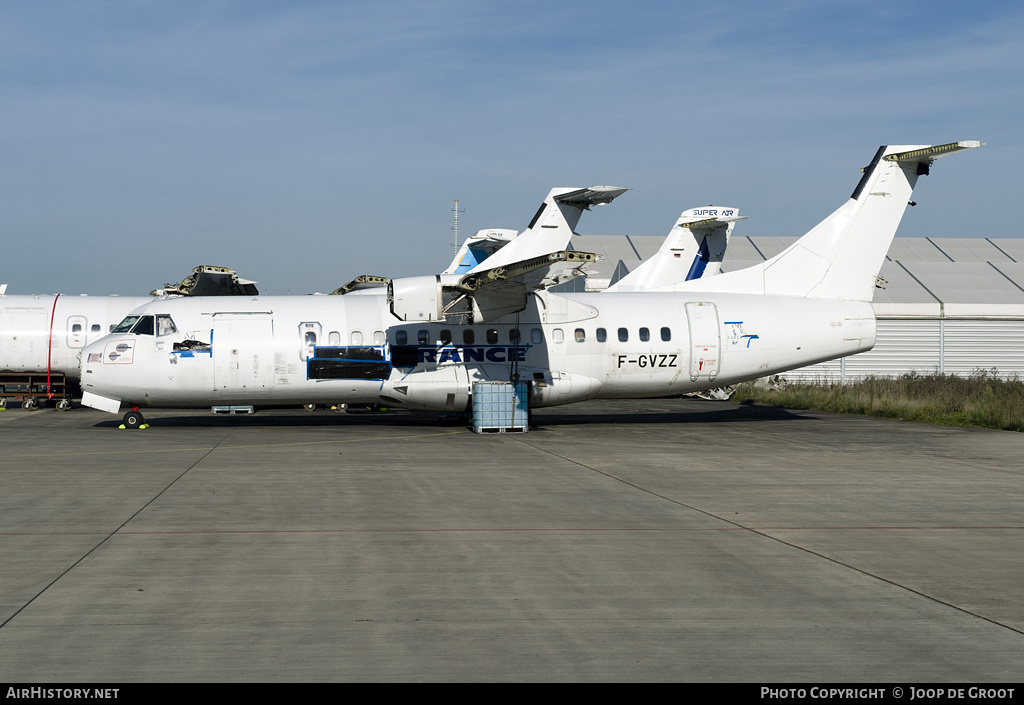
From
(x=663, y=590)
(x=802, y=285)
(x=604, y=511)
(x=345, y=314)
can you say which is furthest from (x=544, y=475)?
(x=802, y=285)

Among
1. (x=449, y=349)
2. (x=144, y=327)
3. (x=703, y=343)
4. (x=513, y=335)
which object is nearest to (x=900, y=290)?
(x=703, y=343)

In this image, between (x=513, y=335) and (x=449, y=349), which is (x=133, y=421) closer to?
(x=449, y=349)

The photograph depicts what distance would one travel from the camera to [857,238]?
72.5 ft

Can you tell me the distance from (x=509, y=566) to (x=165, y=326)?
14876mm

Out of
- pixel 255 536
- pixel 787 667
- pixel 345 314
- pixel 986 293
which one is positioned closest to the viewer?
pixel 787 667

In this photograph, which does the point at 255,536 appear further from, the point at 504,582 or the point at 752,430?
the point at 752,430

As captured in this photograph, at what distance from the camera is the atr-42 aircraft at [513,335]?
64.9ft

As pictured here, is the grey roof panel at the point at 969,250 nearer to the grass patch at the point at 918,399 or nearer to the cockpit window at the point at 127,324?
the grass patch at the point at 918,399

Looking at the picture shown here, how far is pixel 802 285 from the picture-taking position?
73.0 feet

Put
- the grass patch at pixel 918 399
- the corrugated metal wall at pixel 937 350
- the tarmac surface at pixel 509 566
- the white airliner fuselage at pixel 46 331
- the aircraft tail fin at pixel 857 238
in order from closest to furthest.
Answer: the tarmac surface at pixel 509 566
the aircraft tail fin at pixel 857 238
the grass patch at pixel 918 399
the white airliner fuselage at pixel 46 331
the corrugated metal wall at pixel 937 350

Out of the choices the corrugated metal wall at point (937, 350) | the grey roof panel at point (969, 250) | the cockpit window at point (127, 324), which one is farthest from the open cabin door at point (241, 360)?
the grey roof panel at point (969, 250)

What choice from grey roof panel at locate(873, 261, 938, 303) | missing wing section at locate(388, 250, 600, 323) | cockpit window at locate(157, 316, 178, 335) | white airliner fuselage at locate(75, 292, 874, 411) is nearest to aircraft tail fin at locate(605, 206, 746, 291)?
white airliner fuselage at locate(75, 292, 874, 411)

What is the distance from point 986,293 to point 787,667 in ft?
138

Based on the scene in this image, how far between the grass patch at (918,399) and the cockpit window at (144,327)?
19755mm
